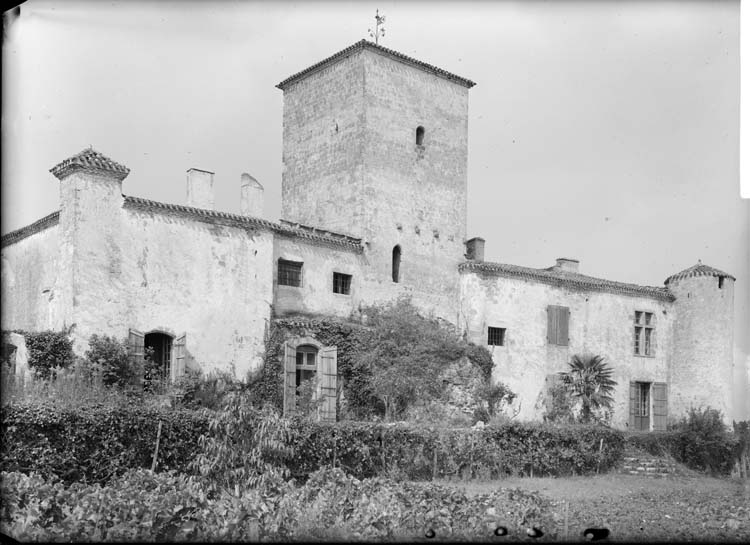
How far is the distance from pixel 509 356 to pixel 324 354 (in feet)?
23.0

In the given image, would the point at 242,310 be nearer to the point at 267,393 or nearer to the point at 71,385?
the point at 267,393

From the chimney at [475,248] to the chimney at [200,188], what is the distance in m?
9.25

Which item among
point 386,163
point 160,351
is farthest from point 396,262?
point 160,351

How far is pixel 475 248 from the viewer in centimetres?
2736

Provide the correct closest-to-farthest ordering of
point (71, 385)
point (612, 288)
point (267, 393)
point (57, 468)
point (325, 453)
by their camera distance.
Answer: point (57, 468) → point (325, 453) → point (71, 385) → point (267, 393) → point (612, 288)

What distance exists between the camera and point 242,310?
20.8 m

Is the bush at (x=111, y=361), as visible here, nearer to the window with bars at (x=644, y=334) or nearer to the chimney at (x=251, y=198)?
the chimney at (x=251, y=198)

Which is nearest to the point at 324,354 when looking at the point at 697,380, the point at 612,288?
the point at 612,288

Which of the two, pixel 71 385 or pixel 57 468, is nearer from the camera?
pixel 57 468

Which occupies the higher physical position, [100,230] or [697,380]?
[100,230]

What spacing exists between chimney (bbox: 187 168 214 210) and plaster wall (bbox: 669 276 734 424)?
17.4 metres

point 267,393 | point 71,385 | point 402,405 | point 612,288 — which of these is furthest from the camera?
point 612,288

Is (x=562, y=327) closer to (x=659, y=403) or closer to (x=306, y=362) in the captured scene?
(x=659, y=403)

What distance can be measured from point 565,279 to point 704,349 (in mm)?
5929
